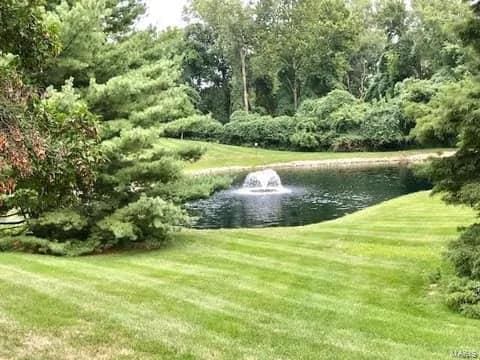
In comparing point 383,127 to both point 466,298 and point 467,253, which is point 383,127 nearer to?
point 467,253

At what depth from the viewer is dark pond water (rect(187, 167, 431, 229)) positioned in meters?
29.6

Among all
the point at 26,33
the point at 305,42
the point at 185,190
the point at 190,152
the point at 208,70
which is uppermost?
the point at 305,42

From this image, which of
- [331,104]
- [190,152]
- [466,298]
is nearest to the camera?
[466,298]

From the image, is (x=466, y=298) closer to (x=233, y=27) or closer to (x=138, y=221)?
(x=138, y=221)

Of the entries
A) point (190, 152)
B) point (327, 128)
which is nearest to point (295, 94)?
point (327, 128)

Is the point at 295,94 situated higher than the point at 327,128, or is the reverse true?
the point at 295,94

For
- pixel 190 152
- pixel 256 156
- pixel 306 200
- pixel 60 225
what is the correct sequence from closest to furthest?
pixel 60 225 < pixel 190 152 < pixel 306 200 < pixel 256 156

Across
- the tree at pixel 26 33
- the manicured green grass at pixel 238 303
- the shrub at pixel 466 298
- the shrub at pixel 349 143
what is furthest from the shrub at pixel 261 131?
the tree at pixel 26 33

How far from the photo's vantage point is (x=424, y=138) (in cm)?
1147

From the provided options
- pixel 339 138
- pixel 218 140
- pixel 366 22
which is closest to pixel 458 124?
pixel 339 138

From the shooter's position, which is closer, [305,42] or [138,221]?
[138,221]

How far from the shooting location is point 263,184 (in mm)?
42406

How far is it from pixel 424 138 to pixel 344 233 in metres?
8.44

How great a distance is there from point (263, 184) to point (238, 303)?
3172 centimetres
